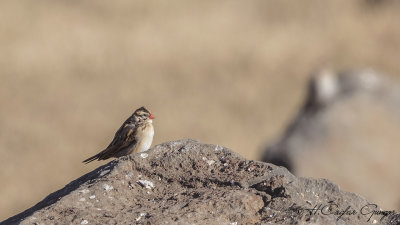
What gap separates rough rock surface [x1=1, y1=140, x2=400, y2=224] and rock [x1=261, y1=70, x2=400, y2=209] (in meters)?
8.91

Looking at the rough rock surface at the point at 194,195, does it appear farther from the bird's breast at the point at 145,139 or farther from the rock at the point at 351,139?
the rock at the point at 351,139

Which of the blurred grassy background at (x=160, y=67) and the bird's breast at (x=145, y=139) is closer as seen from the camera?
the bird's breast at (x=145, y=139)

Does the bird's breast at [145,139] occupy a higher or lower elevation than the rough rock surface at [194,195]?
higher

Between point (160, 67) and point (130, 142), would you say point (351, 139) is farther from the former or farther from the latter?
point (130, 142)

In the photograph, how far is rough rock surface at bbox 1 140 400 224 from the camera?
19.6 feet

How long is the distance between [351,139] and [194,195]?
1067cm

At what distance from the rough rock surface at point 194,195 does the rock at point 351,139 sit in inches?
351

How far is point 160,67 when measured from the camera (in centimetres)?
2066

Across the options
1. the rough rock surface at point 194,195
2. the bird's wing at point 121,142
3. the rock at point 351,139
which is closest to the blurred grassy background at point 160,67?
the rock at point 351,139

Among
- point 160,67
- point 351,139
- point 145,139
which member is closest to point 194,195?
point 145,139

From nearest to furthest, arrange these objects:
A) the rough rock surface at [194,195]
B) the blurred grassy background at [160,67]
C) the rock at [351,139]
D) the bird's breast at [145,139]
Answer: the rough rock surface at [194,195], the bird's breast at [145,139], the rock at [351,139], the blurred grassy background at [160,67]

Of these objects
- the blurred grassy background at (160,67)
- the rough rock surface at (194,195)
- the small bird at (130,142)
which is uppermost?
the blurred grassy background at (160,67)

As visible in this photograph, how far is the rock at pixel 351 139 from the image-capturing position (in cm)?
1580

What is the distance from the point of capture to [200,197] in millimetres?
6203
